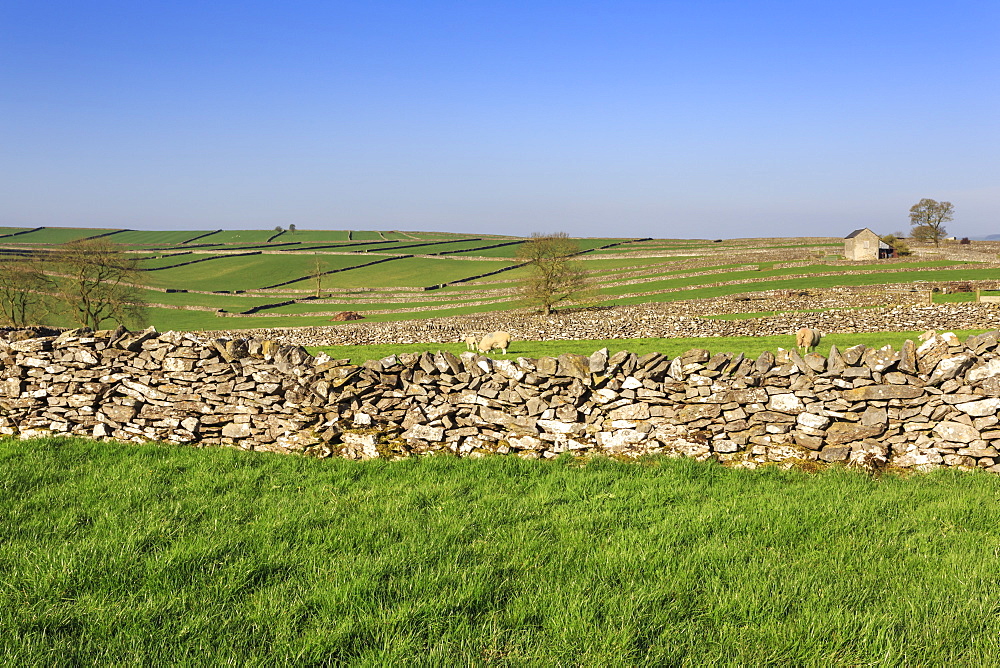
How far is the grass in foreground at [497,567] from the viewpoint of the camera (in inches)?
150

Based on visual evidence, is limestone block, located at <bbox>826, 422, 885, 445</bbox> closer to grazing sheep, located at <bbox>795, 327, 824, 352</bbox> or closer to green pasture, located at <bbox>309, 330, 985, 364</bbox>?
green pasture, located at <bbox>309, 330, 985, 364</bbox>

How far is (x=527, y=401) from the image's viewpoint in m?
8.48

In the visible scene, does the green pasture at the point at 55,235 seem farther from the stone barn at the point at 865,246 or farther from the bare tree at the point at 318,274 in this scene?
the stone barn at the point at 865,246

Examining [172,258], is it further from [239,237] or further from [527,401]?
[527,401]

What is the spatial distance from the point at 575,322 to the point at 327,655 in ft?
144

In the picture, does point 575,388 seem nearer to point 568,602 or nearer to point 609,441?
point 609,441

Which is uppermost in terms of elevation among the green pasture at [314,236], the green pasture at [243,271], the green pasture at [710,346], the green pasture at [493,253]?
the green pasture at [314,236]

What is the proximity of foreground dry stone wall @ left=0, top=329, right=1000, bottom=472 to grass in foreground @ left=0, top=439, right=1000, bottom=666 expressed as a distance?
0.79m

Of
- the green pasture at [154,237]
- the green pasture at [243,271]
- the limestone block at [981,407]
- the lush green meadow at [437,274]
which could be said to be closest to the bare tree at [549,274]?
the lush green meadow at [437,274]

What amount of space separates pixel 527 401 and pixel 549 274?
149 feet

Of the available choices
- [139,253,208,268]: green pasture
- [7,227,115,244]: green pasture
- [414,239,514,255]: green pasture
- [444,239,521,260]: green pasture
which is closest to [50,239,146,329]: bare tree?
[139,253,208,268]: green pasture

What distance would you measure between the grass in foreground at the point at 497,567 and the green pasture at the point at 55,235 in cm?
16547

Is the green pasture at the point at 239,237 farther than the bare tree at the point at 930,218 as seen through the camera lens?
Yes

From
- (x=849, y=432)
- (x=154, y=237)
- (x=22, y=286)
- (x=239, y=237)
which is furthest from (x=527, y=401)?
(x=154, y=237)
